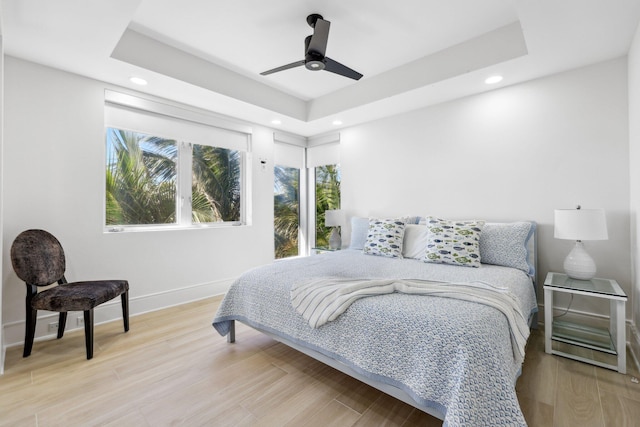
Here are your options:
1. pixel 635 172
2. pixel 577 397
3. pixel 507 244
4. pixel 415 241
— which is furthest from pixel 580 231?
pixel 415 241

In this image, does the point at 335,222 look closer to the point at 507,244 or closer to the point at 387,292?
the point at 507,244

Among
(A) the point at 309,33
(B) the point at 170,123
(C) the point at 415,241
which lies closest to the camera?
(A) the point at 309,33

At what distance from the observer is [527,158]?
2873mm

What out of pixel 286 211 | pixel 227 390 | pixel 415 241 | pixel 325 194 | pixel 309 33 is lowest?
pixel 227 390

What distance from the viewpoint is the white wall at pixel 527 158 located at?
2479 mm

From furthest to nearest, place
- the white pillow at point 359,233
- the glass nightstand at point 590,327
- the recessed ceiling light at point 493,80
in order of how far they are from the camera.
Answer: the white pillow at point 359,233
the recessed ceiling light at point 493,80
the glass nightstand at point 590,327

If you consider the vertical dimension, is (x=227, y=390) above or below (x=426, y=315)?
below

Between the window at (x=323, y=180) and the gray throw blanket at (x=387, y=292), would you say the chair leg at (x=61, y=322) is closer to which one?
the gray throw blanket at (x=387, y=292)

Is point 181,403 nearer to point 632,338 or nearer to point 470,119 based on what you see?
point 632,338

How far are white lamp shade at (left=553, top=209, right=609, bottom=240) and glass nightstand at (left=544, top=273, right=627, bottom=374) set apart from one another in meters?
0.37

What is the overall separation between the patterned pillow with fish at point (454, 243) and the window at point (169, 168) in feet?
8.61

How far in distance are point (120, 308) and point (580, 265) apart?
4.16m

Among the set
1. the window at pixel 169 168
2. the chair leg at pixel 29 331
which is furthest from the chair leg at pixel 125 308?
the window at pixel 169 168

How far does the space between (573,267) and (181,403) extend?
2973 mm
